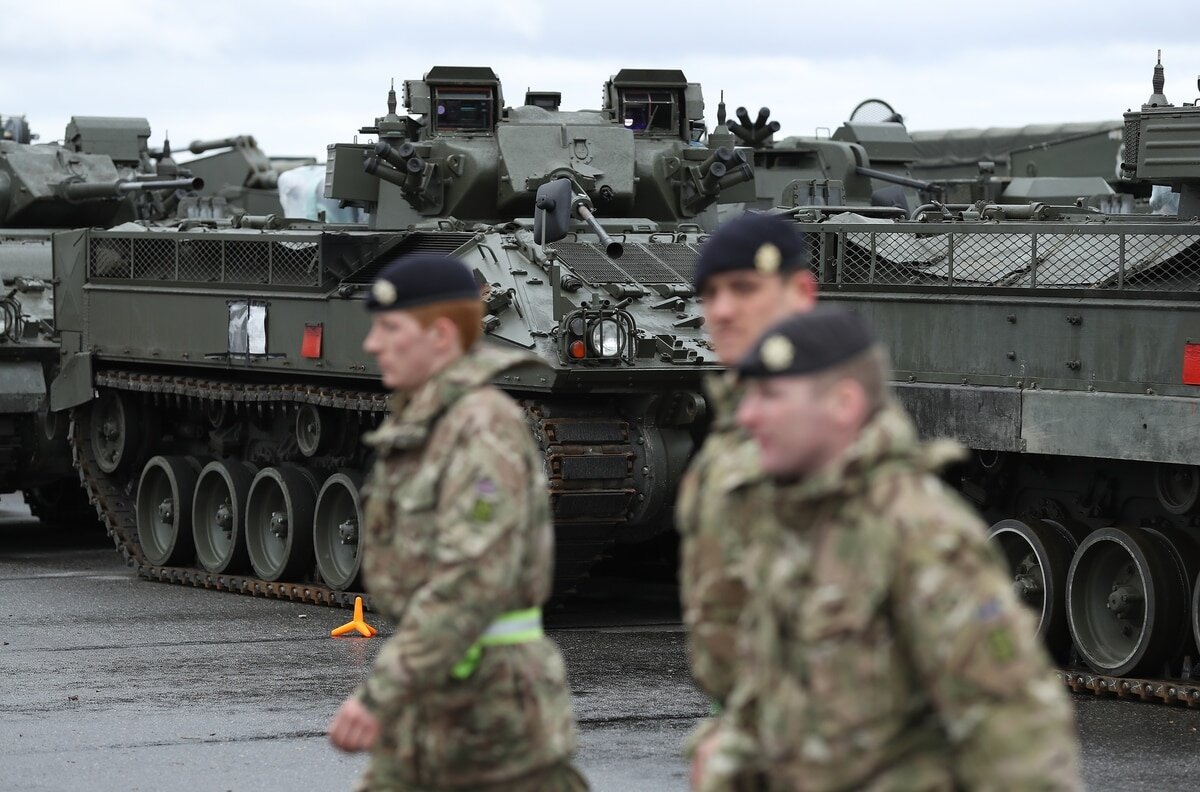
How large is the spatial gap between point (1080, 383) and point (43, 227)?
41.7 feet

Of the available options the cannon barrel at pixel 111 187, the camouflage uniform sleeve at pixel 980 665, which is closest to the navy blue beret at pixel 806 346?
the camouflage uniform sleeve at pixel 980 665

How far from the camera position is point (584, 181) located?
1462 centimetres

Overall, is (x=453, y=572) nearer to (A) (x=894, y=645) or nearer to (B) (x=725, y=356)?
(B) (x=725, y=356)

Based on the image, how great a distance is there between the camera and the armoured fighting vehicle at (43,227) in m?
17.0

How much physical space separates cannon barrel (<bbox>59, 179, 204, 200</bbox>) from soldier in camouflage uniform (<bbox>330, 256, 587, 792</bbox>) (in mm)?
15820

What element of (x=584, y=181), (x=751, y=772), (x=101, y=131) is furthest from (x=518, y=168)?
(x=751, y=772)

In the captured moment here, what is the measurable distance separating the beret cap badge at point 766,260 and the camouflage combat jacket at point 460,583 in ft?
2.13

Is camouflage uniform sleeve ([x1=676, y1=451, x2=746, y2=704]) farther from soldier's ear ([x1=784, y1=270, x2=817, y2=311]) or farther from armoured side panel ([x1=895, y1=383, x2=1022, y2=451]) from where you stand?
armoured side panel ([x1=895, y1=383, x2=1022, y2=451])

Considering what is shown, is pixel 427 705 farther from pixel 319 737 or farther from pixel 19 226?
pixel 19 226

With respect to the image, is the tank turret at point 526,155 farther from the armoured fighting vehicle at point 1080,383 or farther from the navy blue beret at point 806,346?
the navy blue beret at point 806,346

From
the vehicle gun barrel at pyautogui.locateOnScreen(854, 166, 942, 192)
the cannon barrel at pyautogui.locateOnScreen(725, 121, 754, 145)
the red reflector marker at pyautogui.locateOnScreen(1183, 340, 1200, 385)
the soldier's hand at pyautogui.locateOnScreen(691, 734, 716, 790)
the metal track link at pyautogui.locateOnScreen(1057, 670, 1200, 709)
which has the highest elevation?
the cannon barrel at pyautogui.locateOnScreen(725, 121, 754, 145)

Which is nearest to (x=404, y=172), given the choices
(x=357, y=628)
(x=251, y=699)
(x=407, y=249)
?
(x=407, y=249)

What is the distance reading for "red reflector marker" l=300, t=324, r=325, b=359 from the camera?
13805 mm

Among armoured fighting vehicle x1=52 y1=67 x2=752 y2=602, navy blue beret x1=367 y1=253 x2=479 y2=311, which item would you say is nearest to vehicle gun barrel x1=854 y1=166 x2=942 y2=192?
armoured fighting vehicle x1=52 y1=67 x2=752 y2=602
